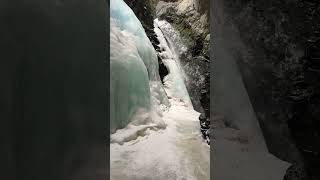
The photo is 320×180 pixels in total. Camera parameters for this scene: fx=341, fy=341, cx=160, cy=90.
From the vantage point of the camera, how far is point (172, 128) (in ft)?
16.9

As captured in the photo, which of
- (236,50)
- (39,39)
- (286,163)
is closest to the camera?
(39,39)

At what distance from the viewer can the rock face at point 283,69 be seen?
1.48 meters

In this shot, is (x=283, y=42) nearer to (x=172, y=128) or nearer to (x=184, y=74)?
(x=172, y=128)

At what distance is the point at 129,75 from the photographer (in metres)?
4.90

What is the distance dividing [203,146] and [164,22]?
4.08m

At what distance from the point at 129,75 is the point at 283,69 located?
138 inches

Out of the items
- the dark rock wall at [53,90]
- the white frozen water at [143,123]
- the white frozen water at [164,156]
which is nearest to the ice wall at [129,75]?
the white frozen water at [143,123]

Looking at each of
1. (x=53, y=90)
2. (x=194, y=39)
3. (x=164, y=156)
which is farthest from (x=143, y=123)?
(x=53, y=90)

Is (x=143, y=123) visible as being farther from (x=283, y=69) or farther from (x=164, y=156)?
(x=283, y=69)

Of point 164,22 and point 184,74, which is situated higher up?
point 164,22

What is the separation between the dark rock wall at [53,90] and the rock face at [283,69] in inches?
30.8

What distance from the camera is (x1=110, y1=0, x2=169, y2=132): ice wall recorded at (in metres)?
4.69

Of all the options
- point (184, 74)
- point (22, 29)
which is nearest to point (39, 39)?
point (22, 29)

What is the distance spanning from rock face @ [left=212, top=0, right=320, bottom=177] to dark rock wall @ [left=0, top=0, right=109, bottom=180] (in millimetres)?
783
